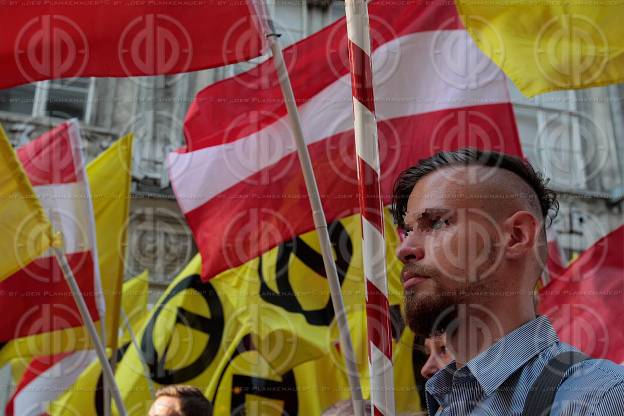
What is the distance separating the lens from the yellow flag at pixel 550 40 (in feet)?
11.5

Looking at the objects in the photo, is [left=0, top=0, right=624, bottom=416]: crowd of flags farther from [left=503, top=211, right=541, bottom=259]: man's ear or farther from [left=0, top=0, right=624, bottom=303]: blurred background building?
[left=0, top=0, right=624, bottom=303]: blurred background building

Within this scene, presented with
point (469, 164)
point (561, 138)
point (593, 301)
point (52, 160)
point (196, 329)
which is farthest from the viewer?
point (561, 138)

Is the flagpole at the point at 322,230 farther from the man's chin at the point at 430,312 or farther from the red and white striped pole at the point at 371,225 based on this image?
the man's chin at the point at 430,312

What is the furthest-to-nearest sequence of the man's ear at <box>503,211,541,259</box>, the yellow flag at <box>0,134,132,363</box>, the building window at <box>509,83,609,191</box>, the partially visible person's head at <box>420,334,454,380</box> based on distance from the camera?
the building window at <box>509,83,609,191</box>
the yellow flag at <box>0,134,132,363</box>
the partially visible person's head at <box>420,334,454,380</box>
the man's ear at <box>503,211,541,259</box>

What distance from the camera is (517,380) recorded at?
4.31 ft

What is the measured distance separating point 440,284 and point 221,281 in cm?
424

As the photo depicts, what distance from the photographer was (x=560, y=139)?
9953mm

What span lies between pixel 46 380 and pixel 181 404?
279 cm

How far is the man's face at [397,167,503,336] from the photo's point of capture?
141cm

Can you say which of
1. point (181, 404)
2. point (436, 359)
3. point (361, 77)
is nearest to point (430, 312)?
point (361, 77)

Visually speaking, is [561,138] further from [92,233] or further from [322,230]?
[322,230]

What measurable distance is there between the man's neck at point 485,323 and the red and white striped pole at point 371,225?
400 mm

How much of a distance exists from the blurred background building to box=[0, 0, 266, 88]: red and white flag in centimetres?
528

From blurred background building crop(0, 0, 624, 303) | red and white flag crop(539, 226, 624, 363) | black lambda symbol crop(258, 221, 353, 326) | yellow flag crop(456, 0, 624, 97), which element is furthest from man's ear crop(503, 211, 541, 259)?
blurred background building crop(0, 0, 624, 303)
